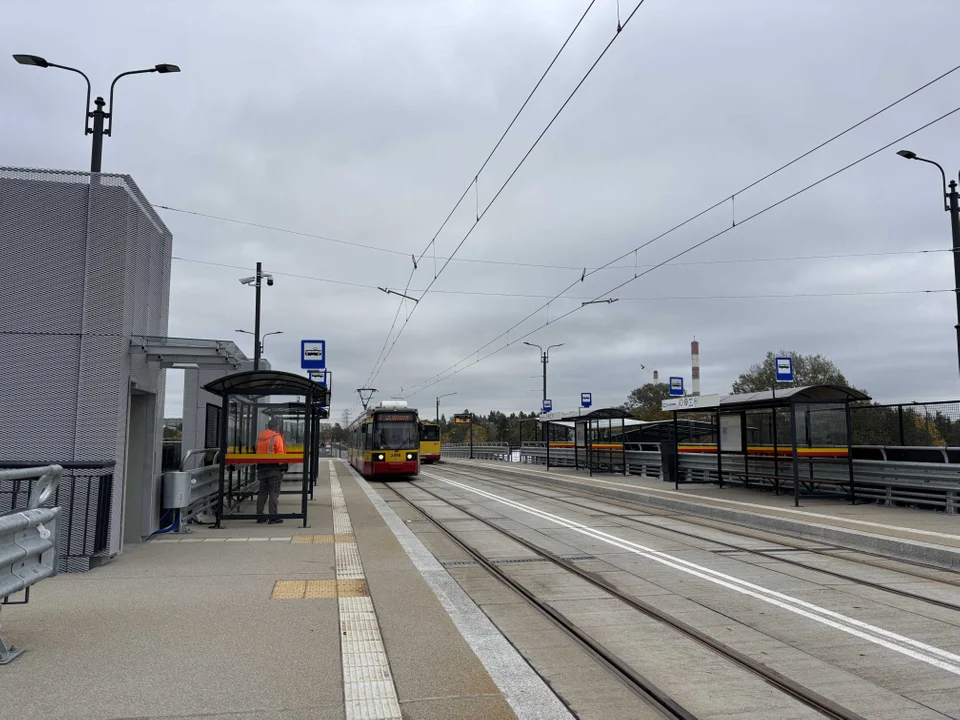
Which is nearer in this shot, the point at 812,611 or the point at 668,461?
the point at 812,611

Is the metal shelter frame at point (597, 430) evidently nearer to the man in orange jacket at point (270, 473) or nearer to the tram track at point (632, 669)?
the man in orange jacket at point (270, 473)

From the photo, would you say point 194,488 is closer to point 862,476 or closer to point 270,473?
point 270,473

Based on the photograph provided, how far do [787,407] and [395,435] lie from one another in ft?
52.9

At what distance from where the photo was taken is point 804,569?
390 inches

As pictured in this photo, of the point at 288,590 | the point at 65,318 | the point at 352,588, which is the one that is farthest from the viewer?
the point at 65,318

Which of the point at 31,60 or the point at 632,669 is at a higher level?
the point at 31,60

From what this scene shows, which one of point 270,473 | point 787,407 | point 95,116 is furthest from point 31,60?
point 787,407

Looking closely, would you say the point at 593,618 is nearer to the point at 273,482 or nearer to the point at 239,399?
the point at 273,482

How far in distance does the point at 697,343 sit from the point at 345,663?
39988mm

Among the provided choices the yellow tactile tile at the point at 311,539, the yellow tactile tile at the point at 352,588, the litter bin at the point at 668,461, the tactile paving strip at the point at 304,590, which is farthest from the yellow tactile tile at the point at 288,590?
the litter bin at the point at 668,461

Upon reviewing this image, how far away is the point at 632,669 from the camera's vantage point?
5.65 metres

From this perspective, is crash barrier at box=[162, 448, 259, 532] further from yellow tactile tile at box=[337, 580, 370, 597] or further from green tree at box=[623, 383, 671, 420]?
green tree at box=[623, 383, 671, 420]

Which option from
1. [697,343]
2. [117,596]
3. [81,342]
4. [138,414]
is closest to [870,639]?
[117,596]

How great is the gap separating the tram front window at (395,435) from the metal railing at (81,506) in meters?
21.4
